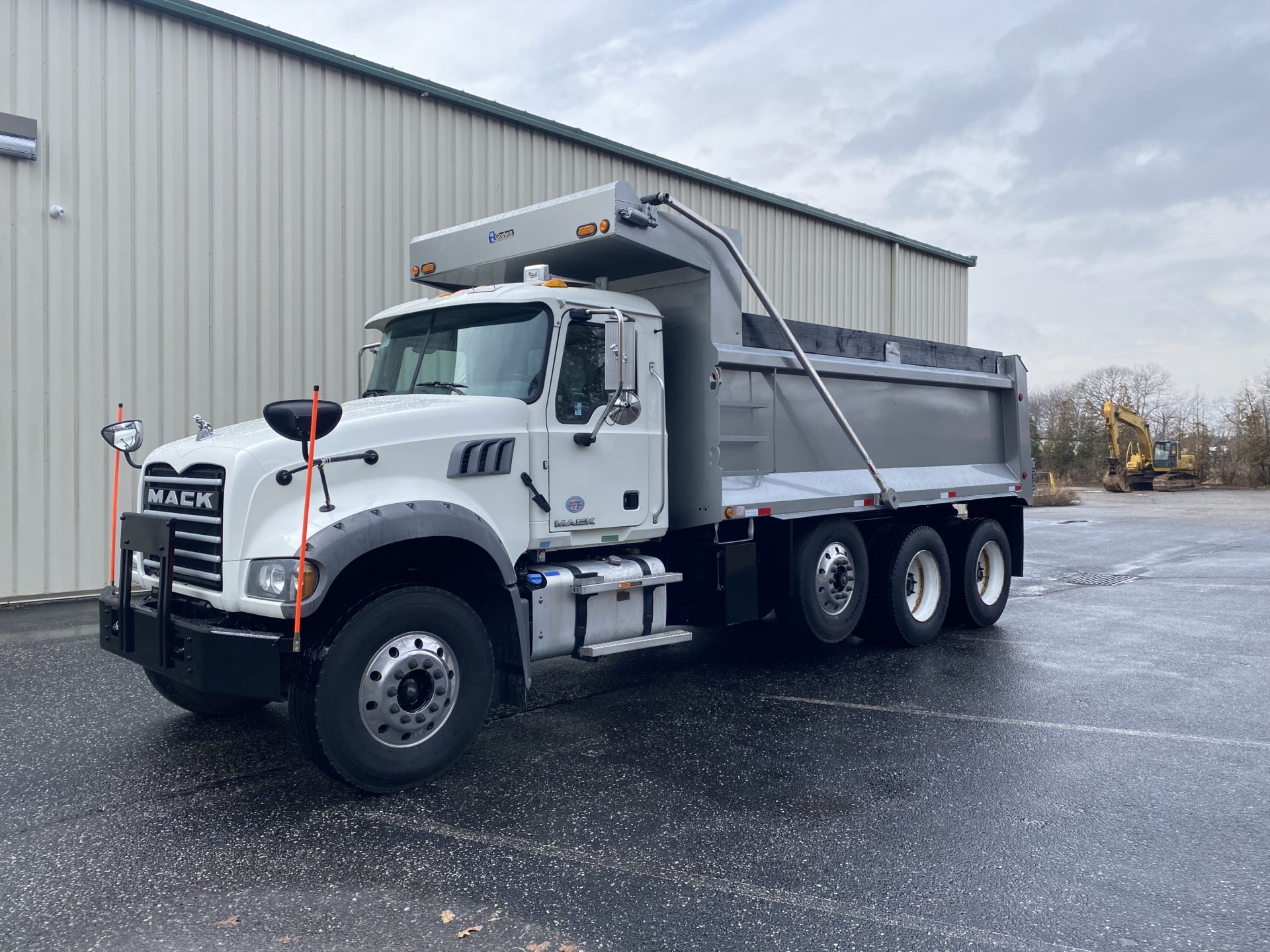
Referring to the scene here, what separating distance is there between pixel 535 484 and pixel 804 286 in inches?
542

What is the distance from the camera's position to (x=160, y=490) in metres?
5.21

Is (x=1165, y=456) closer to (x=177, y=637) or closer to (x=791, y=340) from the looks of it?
(x=791, y=340)

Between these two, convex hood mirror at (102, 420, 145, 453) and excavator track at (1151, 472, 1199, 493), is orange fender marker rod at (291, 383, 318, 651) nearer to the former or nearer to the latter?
convex hood mirror at (102, 420, 145, 453)

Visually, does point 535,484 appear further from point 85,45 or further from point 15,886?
point 85,45

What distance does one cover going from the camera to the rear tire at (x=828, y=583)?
7.44 meters

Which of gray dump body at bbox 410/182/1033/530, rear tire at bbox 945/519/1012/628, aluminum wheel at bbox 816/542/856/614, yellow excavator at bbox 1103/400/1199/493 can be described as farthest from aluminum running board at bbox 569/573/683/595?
yellow excavator at bbox 1103/400/1199/493

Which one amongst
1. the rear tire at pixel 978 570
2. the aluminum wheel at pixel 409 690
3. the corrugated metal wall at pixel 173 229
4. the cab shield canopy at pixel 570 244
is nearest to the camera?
the aluminum wheel at pixel 409 690

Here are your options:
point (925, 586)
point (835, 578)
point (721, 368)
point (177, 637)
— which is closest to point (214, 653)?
point (177, 637)

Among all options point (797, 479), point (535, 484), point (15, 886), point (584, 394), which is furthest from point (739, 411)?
point (15, 886)

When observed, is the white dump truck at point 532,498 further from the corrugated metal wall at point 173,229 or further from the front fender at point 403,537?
the corrugated metal wall at point 173,229

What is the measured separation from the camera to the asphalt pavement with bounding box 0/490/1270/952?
3482 millimetres

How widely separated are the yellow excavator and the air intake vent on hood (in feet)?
139

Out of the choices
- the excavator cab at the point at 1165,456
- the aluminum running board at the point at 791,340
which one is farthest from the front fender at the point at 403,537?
the excavator cab at the point at 1165,456

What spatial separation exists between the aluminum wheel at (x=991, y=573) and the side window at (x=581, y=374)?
541 cm
